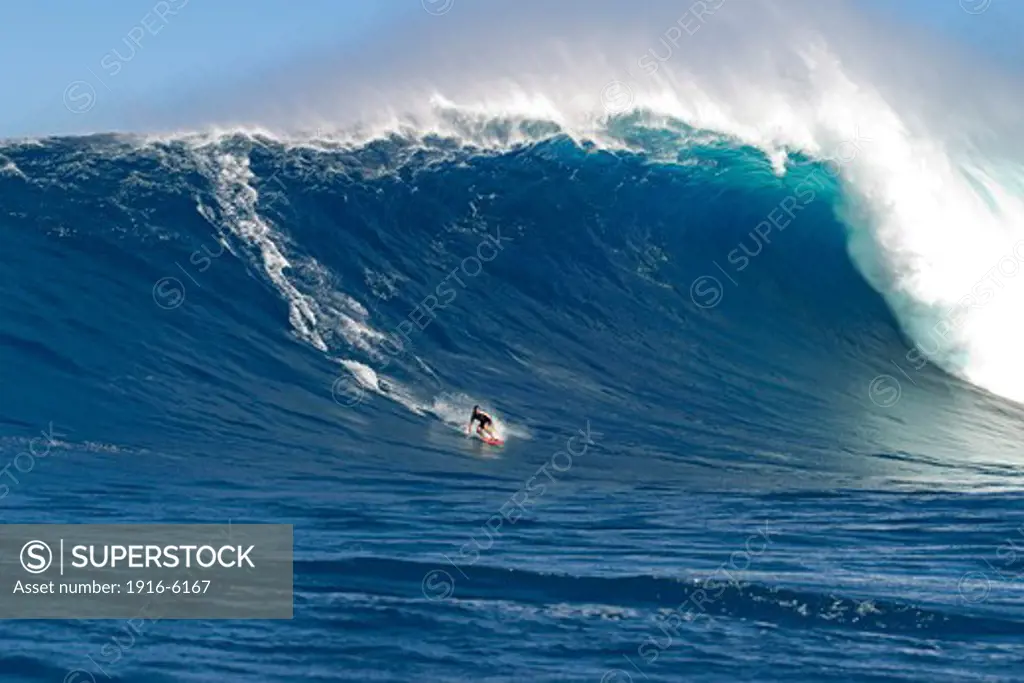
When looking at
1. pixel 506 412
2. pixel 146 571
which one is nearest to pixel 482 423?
pixel 506 412

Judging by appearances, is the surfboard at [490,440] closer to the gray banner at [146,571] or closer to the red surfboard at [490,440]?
the red surfboard at [490,440]

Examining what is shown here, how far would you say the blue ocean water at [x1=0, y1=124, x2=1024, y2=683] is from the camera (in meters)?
8.13

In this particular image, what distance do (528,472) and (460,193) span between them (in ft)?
33.4

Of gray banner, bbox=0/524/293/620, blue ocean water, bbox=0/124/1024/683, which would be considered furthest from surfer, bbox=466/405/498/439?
gray banner, bbox=0/524/293/620

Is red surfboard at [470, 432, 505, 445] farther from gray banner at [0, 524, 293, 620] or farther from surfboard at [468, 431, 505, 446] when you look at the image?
gray banner at [0, 524, 293, 620]

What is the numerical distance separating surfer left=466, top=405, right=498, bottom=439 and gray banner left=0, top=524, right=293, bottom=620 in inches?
201

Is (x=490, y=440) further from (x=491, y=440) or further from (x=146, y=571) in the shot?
(x=146, y=571)

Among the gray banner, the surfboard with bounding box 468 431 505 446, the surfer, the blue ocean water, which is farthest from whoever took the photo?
the surfer

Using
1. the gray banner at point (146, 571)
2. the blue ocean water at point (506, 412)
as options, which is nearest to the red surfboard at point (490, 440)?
the blue ocean water at point (506, 412)

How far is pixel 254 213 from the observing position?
21625 mm

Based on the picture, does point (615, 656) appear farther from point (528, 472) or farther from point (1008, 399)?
point (1008, 399)

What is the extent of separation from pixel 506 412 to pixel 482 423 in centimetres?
113

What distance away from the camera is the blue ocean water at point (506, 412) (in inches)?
320

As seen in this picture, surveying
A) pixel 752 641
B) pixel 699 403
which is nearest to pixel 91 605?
pixel 752 641
